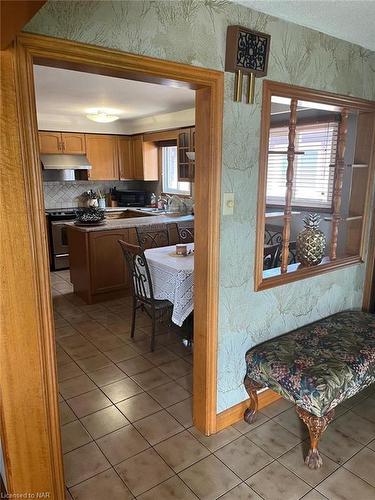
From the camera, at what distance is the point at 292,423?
227cm

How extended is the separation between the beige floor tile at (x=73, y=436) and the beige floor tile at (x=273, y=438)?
3.13 feet

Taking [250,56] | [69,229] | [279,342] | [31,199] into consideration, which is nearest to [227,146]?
[250,56]

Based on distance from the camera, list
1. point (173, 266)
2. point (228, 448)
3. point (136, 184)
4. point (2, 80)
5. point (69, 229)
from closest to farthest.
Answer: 1. point (2, 80)
2. point (228, 448)
3. point (173, 266)
4. point (69, 229)
5. point (136, 184)

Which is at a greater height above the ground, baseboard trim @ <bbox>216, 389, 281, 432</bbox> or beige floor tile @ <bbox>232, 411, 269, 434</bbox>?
baseboard trim @ <bbox>216, 389, 281, 432</bbox>

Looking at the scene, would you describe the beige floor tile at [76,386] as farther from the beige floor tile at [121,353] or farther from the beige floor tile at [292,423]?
the beige floor tile at [292,423]

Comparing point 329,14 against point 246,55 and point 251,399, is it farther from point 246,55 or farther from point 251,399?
point 251,399

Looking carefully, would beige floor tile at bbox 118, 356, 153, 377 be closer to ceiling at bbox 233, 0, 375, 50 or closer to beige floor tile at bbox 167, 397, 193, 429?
beige floor tile at bbox 167, 397, 193, 429

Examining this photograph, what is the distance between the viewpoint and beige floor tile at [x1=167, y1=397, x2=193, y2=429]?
2281 millimetres

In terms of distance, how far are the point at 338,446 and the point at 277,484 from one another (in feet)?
1.58

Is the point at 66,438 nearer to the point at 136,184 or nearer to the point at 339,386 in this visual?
the point at 339,386

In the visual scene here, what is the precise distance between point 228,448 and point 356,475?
655 millimetres

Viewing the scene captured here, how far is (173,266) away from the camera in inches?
114

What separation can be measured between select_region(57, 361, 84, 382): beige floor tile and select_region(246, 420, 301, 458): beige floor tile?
1362 millimetres

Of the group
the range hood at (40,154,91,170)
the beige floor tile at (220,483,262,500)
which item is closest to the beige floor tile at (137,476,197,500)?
the beige floor tile at (220,483,262,500)
